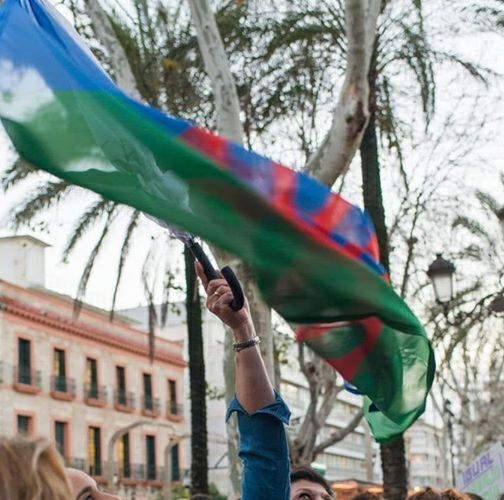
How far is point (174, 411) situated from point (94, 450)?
801cm

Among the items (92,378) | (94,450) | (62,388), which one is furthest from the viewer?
(92,378)

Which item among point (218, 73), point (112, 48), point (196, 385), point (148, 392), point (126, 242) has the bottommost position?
point (196, 385)

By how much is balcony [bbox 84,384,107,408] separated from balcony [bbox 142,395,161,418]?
12.4ft

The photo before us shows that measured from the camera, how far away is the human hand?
297 centimetres

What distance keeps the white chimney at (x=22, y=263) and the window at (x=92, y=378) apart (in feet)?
12.1

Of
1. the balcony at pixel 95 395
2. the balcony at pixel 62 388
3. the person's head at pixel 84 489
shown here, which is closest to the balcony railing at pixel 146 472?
the balcony at pixel 95 395

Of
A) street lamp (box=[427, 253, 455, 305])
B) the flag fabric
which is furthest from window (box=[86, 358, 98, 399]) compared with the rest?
the flag fabric

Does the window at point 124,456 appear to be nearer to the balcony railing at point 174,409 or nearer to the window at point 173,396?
the balcony railing at point 174,409

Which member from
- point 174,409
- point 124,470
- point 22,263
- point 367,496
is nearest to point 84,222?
point 367,496

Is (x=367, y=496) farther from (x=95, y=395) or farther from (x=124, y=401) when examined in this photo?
(x=124, y=401)

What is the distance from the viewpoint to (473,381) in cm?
3578

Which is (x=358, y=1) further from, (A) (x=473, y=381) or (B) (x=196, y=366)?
(A) (x=473, y=381)

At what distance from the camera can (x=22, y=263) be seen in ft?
154

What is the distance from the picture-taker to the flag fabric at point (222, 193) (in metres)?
3.86
